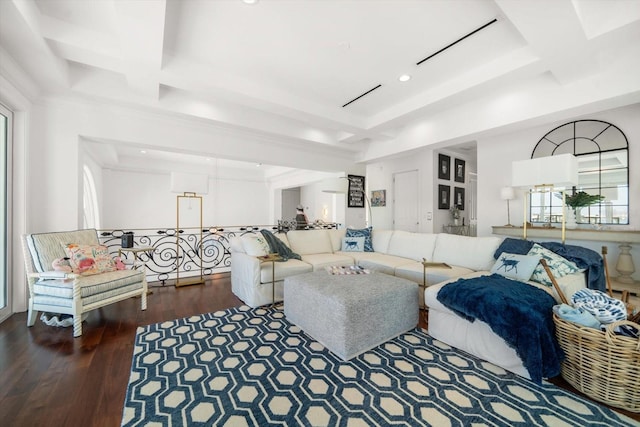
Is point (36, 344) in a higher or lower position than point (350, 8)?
lower

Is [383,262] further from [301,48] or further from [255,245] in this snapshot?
[301,48]

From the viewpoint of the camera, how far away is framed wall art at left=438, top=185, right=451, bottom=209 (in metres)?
6.37

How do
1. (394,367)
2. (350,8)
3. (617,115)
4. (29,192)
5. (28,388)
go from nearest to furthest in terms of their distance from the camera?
(28,388), (394,367), (350,8), (29,192), (617,115)

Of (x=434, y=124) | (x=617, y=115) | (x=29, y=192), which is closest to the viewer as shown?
(x=29, y=192)

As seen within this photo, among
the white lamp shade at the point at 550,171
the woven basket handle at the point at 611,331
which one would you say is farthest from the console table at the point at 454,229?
the woven basket handle at the point at 611,331

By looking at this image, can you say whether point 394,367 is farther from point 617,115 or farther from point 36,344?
point 617,115

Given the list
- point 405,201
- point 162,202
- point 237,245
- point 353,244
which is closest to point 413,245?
point 353,244

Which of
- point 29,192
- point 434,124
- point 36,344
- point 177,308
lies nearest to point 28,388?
point 36,344

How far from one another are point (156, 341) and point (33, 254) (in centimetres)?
160

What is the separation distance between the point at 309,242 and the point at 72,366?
2982mm

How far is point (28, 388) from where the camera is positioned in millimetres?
1719

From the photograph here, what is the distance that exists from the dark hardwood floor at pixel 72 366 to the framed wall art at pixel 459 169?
230 inches

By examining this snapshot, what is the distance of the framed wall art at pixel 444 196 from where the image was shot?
637 centimetres

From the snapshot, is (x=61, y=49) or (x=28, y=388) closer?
(x=28, y=388)
